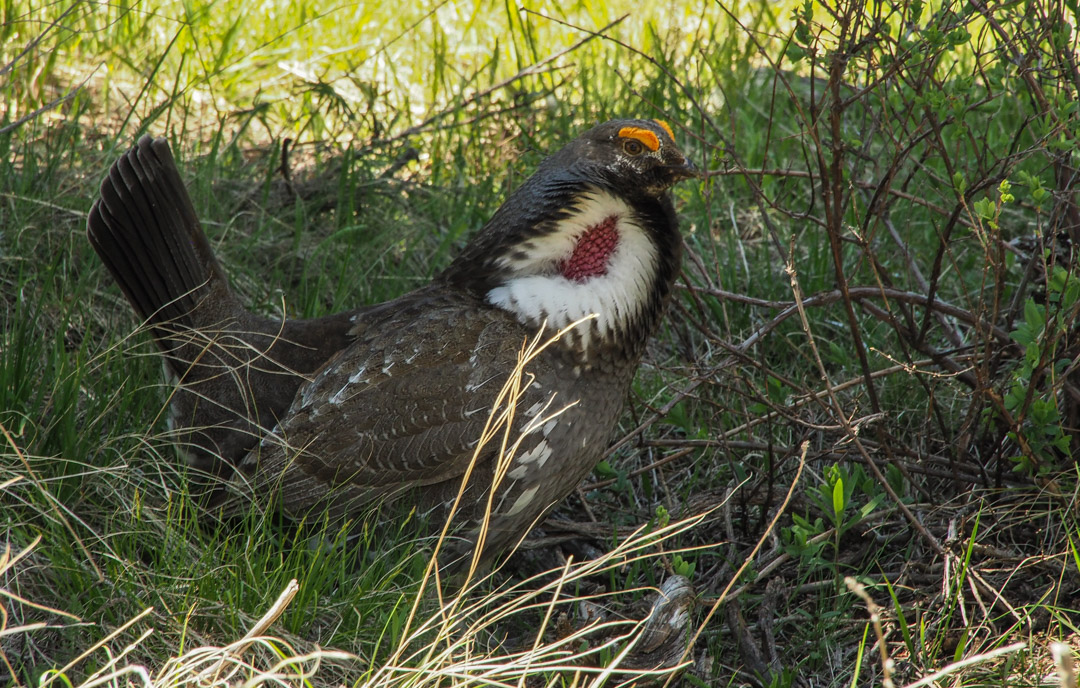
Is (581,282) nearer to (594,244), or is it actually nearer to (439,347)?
(594,244)

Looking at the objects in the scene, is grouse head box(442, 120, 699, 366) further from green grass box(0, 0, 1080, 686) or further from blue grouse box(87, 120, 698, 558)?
green grass box(0, 0, 1080, 686)

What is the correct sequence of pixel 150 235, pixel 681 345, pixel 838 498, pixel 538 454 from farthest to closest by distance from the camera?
1. pixel 681 345
2. pixel 150 235
3. pixel 538 454
4. pixel 838 498

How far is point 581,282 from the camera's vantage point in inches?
121

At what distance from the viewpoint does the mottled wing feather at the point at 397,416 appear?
3.01 metres

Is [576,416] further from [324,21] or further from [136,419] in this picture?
[324,21]

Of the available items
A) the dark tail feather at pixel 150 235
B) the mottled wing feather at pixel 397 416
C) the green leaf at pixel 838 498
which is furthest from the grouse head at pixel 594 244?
the dark tail feather at pixel 150 235

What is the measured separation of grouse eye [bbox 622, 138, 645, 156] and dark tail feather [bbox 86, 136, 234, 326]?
1.34 metres

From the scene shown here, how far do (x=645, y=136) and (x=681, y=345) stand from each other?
1256 millimetres

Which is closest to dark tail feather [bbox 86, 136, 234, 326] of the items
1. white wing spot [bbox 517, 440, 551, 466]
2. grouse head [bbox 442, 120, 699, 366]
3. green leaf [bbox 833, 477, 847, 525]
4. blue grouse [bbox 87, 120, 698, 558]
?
blue grouse [bbox 87, 120, 698, 558]

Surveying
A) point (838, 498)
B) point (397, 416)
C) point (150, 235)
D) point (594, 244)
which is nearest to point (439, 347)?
point (397, 416)

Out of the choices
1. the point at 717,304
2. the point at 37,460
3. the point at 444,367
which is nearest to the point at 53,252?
the point at 37,460

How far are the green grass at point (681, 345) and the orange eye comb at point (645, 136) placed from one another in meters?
0.16

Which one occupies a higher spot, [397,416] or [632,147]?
[632,147]

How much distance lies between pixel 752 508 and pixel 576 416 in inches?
34.9
